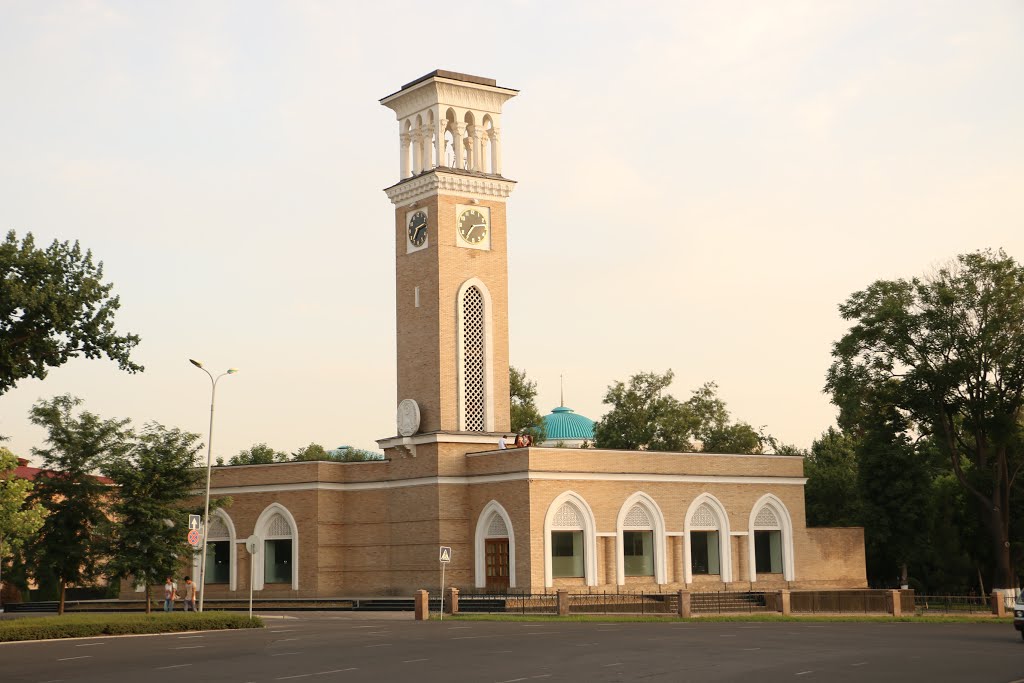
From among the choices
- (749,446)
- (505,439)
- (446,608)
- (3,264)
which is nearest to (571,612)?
(446,608)

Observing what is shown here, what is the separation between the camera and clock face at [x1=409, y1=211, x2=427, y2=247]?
5594 cm

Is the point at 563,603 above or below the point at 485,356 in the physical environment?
below

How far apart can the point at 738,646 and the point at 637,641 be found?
2600mm

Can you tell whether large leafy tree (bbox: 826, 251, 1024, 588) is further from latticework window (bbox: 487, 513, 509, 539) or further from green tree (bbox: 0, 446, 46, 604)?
green tree (bbox: 0, 446, 46, 604)

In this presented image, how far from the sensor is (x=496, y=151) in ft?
188

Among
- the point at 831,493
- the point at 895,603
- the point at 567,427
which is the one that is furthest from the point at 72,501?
the point at 567,427

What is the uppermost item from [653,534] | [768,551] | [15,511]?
[15,511]

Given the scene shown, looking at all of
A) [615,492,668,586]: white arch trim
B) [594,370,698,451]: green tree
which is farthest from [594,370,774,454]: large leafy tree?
[615,492,668,586]: white arch trim

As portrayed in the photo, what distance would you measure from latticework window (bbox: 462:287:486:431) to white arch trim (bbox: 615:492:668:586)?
6978 millimetres

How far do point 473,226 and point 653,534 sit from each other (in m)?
15.0

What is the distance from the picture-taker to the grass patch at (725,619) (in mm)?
41250

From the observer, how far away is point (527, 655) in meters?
26.8

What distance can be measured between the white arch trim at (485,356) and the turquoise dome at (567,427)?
47.5 metres

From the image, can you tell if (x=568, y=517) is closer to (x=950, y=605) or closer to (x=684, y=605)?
(x=684, y=605)
